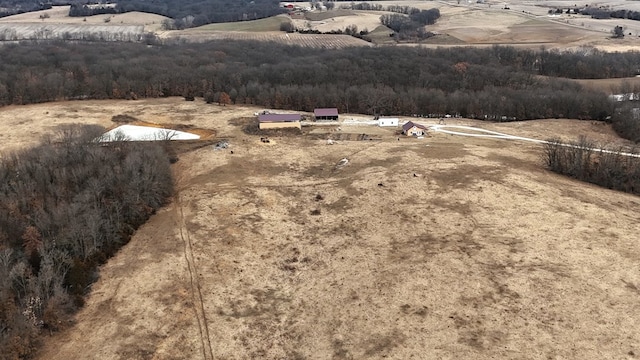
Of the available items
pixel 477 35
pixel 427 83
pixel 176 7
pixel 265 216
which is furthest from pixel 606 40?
pixel 176 7

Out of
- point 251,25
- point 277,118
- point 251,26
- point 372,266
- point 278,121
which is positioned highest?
point 251,25

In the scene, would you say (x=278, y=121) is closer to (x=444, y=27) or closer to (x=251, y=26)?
(x=251, y=26)

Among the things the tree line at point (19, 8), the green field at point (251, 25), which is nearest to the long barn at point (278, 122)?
the green field at point (251, 25)

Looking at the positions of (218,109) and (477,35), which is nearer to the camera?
(218,109)

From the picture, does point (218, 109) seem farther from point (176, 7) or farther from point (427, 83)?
point (176, 7)

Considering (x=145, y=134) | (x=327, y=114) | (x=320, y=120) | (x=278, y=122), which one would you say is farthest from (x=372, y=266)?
(x=145, y=134)
